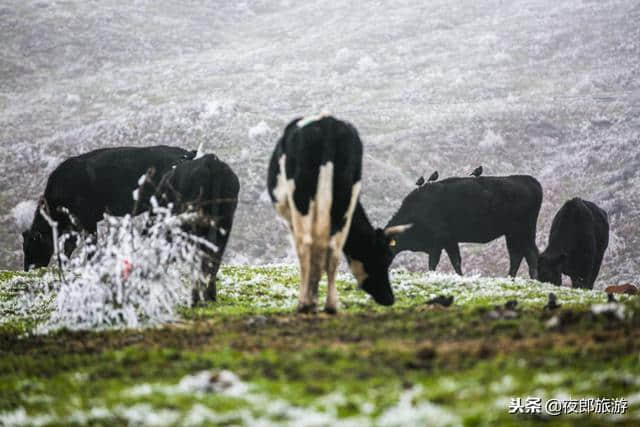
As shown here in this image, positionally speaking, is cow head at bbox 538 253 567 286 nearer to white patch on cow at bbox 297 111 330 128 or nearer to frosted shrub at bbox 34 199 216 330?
white patch on cow at bbox 297 111 330 128

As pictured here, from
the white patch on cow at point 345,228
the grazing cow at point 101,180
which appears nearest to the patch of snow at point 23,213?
the grazing cow at point 101,180

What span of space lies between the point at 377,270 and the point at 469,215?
12.3 meters

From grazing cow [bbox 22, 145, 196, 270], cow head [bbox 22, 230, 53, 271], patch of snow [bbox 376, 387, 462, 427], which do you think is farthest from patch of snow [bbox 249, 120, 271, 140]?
patch of snow [bbox 376, 387, 462, 427]

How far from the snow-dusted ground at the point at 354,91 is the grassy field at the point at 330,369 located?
21.9 meters

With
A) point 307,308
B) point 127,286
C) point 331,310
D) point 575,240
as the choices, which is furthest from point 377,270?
point 575,240

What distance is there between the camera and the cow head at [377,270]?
1361 cm

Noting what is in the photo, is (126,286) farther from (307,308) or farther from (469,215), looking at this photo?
(469,215)

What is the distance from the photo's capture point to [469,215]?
991 inches

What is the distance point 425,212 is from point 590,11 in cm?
7989

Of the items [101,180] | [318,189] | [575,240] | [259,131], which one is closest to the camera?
[318,189]

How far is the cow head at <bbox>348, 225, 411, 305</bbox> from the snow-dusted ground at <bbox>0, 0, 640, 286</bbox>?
1844 cm

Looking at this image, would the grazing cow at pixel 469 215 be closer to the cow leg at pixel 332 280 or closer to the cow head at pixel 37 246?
the cow head at pixel 37 246

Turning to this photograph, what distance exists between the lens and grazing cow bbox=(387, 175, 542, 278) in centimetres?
2480

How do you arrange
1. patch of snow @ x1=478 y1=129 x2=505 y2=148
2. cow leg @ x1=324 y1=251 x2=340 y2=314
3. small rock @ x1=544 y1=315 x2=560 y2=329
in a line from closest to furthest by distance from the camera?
small rock @ x1=544 y1=315 x2=560 y2=329, cow leg @ x1=324 y1=251 x2=340 y2=314, patch of snow @ x1=478 y1=129 x2=505 y2=148
